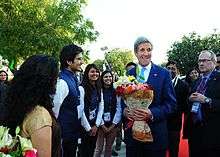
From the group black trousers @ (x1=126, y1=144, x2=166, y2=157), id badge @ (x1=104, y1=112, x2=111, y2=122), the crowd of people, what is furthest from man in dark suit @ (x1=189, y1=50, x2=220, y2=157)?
id badge @ (x1=104, y1=112, x2=111, y2=122)

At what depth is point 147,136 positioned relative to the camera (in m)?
5.48

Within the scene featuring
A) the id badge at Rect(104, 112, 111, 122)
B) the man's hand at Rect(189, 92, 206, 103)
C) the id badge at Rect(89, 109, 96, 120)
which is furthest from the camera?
the id badge at Rect(104, 112, 111, 122)

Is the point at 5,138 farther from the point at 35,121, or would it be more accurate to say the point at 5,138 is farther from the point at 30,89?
the point at 30,89

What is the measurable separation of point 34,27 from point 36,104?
21514 mm

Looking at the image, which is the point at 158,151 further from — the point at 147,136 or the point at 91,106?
the point at 91,106

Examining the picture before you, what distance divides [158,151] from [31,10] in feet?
66.0

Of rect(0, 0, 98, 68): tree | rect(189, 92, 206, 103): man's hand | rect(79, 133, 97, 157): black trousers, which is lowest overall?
rect(79, 133, 97, 157): black trousers

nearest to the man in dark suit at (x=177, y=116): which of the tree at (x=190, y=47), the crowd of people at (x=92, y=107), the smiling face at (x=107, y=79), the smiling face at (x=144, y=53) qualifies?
the crowd of people at (x=92, y=107)

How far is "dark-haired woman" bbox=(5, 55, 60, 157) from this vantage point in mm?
3506

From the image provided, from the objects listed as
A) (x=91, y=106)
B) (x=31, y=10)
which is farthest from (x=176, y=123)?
(x=31, y=10)

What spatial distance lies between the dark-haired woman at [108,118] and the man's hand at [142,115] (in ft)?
11.7

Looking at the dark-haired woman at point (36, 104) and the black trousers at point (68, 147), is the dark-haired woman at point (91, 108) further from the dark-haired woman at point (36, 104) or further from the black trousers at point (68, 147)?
the dark-haired woman at point (36, 104)

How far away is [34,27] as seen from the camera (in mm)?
24672

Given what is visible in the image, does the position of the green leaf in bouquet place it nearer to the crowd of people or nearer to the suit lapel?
the crowd of people
